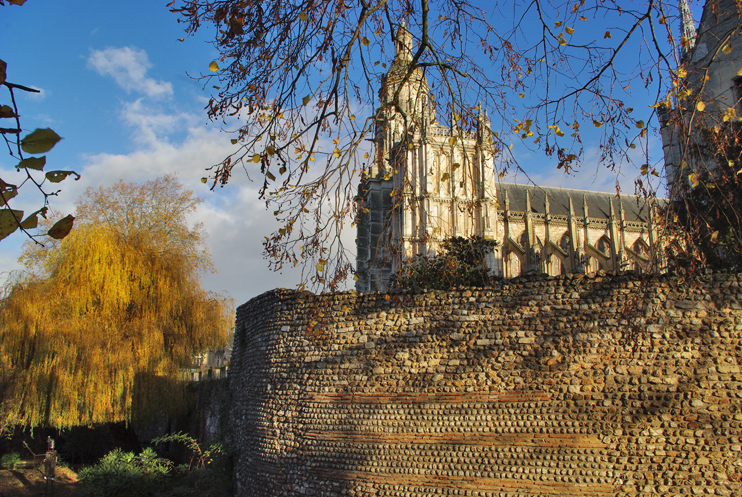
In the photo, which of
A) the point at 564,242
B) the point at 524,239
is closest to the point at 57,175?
the point at 524,239

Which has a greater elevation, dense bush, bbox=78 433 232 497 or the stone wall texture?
the stone wall texture

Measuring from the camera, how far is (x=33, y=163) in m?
2.26

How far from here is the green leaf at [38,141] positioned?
85.2 inches

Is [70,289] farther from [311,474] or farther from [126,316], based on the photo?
[311,474]

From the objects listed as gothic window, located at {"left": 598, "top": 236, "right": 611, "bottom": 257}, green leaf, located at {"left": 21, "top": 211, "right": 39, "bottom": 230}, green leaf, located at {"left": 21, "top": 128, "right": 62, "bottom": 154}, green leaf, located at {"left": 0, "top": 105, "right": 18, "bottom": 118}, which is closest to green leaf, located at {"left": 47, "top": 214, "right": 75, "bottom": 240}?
green leaf, located at {"left": 21, "top": 211, "right": 39, "bottom": 230}

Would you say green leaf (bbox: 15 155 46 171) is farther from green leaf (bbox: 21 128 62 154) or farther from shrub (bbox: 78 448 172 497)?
shrub (bbox: 78 448 172 497)

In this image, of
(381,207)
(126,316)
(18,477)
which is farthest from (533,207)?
(18,477)

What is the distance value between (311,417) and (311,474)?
918 mm

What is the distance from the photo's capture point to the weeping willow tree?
12.9 metres

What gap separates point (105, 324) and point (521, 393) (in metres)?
11.7

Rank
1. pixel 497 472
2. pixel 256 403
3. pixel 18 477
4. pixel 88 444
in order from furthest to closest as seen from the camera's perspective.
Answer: pixel 88 444
pixel 18 477
pixel 256 403
pixel 497 472

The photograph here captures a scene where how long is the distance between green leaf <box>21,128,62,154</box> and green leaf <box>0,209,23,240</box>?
0.95ft

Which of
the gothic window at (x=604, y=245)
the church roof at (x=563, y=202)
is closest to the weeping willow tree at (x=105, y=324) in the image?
the church roof at (x=563, y=202)

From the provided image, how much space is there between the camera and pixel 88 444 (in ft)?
55.1
